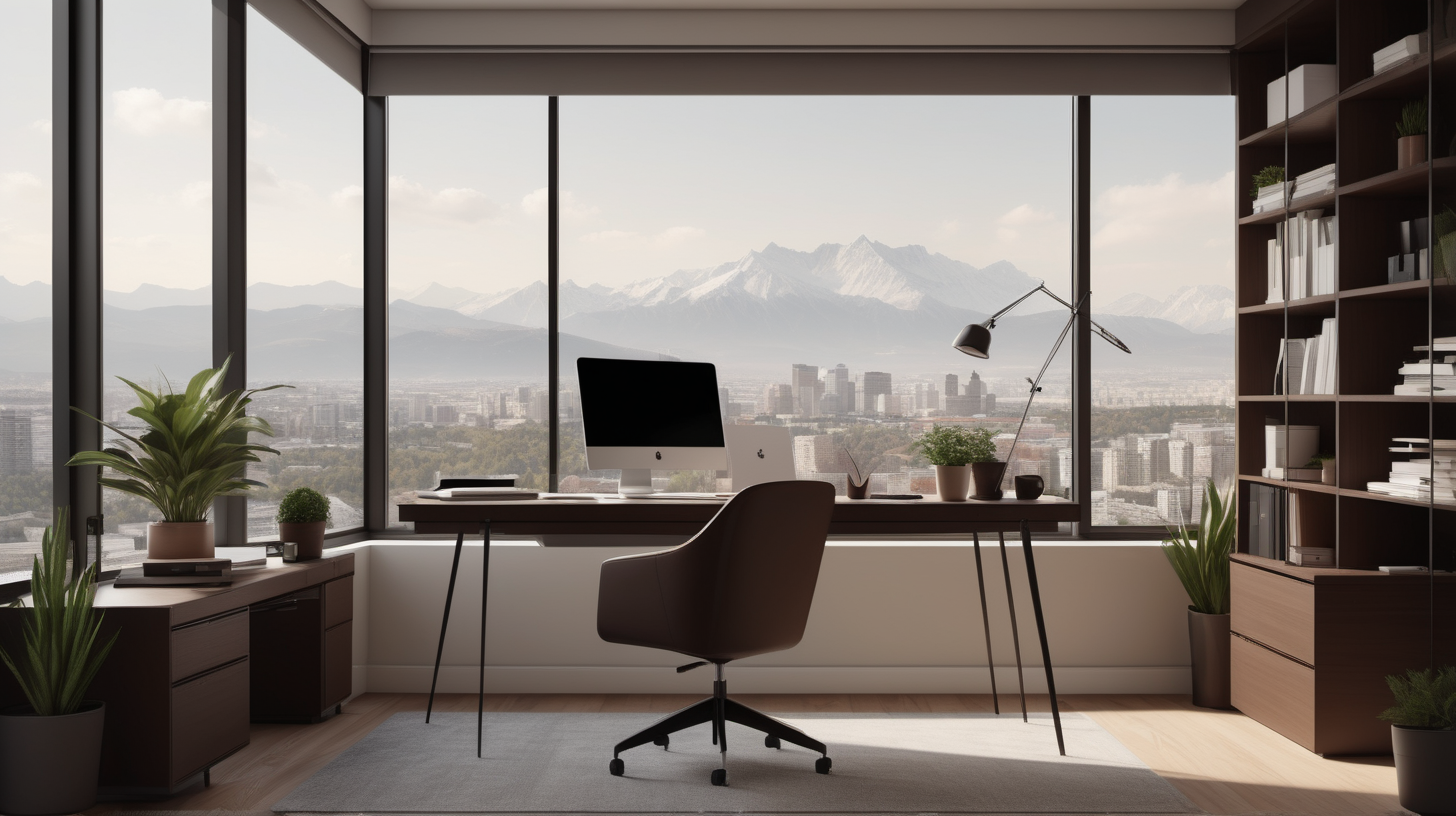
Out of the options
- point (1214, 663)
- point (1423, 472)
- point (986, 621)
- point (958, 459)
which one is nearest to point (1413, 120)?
point (1423, 472)

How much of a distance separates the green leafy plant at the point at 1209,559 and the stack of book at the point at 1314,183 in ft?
3.84

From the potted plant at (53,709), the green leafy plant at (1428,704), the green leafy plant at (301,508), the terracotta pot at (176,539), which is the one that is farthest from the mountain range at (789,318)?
the potted plant at (53,709)

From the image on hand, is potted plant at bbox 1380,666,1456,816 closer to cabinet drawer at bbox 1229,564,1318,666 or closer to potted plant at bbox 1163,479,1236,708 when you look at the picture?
cabinet drawer at bbox 1229,564,1318,666

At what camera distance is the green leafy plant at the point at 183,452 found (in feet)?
10.1

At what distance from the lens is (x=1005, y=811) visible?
2.85 m

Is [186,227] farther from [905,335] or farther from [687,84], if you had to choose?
[905,335]

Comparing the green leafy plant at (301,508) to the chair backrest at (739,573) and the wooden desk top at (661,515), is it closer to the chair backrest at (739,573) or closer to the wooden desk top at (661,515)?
the wooden desk top at (661,515)

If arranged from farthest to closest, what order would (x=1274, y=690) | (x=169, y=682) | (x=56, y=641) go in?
(x=1274, y=690)
(x=169, y=682)
(x=56, y=641)

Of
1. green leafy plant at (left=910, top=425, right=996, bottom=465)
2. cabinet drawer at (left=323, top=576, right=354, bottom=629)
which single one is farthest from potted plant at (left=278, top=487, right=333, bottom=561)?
green leafy plant at (left=910, top=425, right=996, bottom=465)

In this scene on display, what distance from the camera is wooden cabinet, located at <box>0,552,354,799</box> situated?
8.89ft

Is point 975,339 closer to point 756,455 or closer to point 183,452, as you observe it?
point 756,455

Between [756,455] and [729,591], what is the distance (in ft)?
2.71

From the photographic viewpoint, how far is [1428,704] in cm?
292

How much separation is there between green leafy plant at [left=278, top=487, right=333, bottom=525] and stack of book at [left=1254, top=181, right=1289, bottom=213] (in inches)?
148
